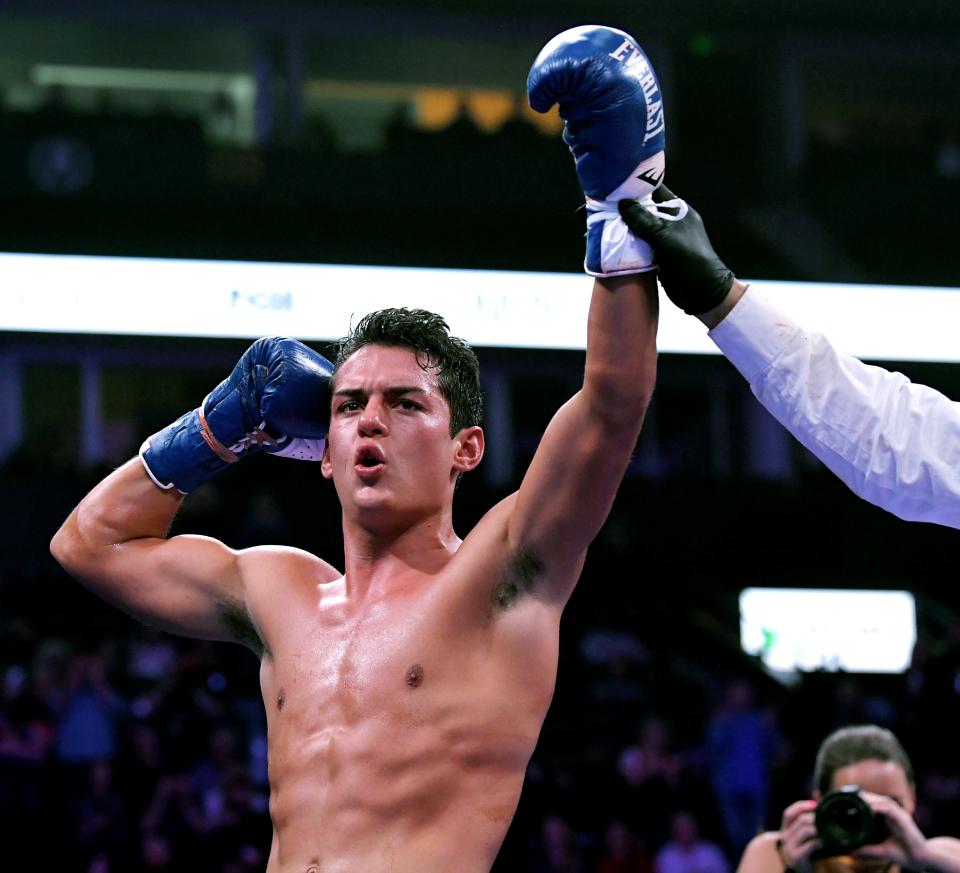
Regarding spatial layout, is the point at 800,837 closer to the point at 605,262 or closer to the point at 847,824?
the point at 847,824

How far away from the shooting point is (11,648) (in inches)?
330

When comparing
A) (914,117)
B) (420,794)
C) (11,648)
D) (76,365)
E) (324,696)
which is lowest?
(420,794)

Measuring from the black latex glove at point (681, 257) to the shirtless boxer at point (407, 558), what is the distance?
0.03m

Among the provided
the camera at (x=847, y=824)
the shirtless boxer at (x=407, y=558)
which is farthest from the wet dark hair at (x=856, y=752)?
the shirtless boxer at (x=407, y=558)

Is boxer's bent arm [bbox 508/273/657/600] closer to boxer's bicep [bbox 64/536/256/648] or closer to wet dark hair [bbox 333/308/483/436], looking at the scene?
wet dark hair [bbox 333/308/483/436]

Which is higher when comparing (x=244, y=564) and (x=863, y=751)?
(x=244, y=564)

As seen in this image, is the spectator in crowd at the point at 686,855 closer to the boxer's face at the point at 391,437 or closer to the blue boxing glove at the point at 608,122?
the boxer's face at the point at 391,437

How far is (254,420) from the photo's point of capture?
9.39 feet

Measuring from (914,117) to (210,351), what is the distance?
8359mm

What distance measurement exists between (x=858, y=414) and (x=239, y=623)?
1341 millimetres

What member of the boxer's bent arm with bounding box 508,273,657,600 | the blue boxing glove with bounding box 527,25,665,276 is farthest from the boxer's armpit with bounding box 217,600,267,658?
the blue boxing glove with bounding box 527,25,665,276

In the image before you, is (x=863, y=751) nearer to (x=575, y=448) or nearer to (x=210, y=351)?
(x=575, y=448)

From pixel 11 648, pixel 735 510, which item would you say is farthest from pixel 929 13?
pixel 11 648

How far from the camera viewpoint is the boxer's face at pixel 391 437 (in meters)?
2.56
